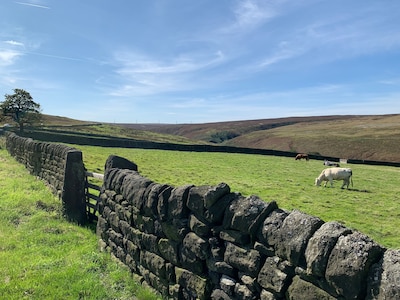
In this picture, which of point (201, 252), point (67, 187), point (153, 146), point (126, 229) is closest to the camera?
point (201, 252)

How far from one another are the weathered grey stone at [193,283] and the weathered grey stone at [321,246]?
1.86 m

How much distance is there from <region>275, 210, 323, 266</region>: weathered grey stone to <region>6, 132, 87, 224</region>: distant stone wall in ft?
25.3

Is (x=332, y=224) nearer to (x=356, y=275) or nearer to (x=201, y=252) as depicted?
(x=356, y=275)

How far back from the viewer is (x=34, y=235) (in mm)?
8398

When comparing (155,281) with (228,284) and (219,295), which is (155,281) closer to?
(219,295)

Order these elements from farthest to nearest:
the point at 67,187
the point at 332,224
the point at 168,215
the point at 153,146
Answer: the point at 153,146 < the point at 67,187 < the point at 168,215 < the point at 332,224

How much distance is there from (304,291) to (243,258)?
0.90 metres

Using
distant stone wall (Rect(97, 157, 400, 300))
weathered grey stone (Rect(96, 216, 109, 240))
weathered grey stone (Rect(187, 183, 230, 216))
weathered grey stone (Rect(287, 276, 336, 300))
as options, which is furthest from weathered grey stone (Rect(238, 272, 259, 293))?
weathered grey stone (Rect(96, 216, 109, 240))

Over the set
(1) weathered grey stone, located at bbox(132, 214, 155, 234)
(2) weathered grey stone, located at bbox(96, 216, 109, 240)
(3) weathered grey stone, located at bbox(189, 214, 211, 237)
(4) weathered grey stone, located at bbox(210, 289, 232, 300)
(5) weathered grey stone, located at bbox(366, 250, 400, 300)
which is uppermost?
(5) weathered grey stone, located at bbox(366, 250, 400, 300)

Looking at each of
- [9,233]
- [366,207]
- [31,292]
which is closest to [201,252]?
[31,292]

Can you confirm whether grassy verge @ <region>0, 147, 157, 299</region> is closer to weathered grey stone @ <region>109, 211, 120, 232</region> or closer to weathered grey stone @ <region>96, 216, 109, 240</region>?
weathered grey stone @ <region>96, 216, 109, 240</region>

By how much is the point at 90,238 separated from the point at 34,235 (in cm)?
130

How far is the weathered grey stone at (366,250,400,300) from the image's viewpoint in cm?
274

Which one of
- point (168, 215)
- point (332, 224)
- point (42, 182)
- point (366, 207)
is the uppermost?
point (332, 224)
